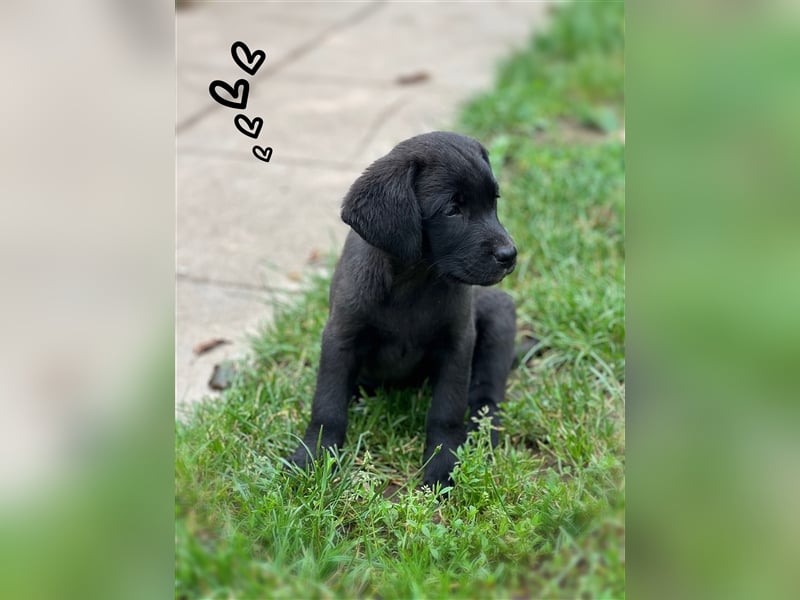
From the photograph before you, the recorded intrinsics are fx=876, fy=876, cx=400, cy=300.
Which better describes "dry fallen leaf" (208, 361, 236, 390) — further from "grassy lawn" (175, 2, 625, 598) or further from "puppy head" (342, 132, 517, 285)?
"puppy head" (342, 132, 517, 285)

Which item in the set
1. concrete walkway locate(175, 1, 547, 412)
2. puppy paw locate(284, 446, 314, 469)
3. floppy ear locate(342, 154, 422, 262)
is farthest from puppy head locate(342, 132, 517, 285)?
puppy paw locate(284, 446, 314, 469)

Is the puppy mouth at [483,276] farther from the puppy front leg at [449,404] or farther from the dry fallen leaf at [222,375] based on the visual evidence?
the dry fallen leaf at [222,375]

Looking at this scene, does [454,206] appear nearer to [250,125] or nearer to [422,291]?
[422,291]

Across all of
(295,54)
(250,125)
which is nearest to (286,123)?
(295,54)

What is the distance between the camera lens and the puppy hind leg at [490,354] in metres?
3.36

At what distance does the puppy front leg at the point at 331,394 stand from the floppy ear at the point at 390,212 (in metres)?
0.45

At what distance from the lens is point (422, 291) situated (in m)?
2.93

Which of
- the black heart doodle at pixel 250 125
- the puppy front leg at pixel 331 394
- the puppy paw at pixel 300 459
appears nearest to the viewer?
Answer: the black heart doodle at pixel 250 125

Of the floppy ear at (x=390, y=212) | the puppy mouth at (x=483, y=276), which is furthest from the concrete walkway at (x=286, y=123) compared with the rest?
the puppy mouth at (x=483, y=276)
